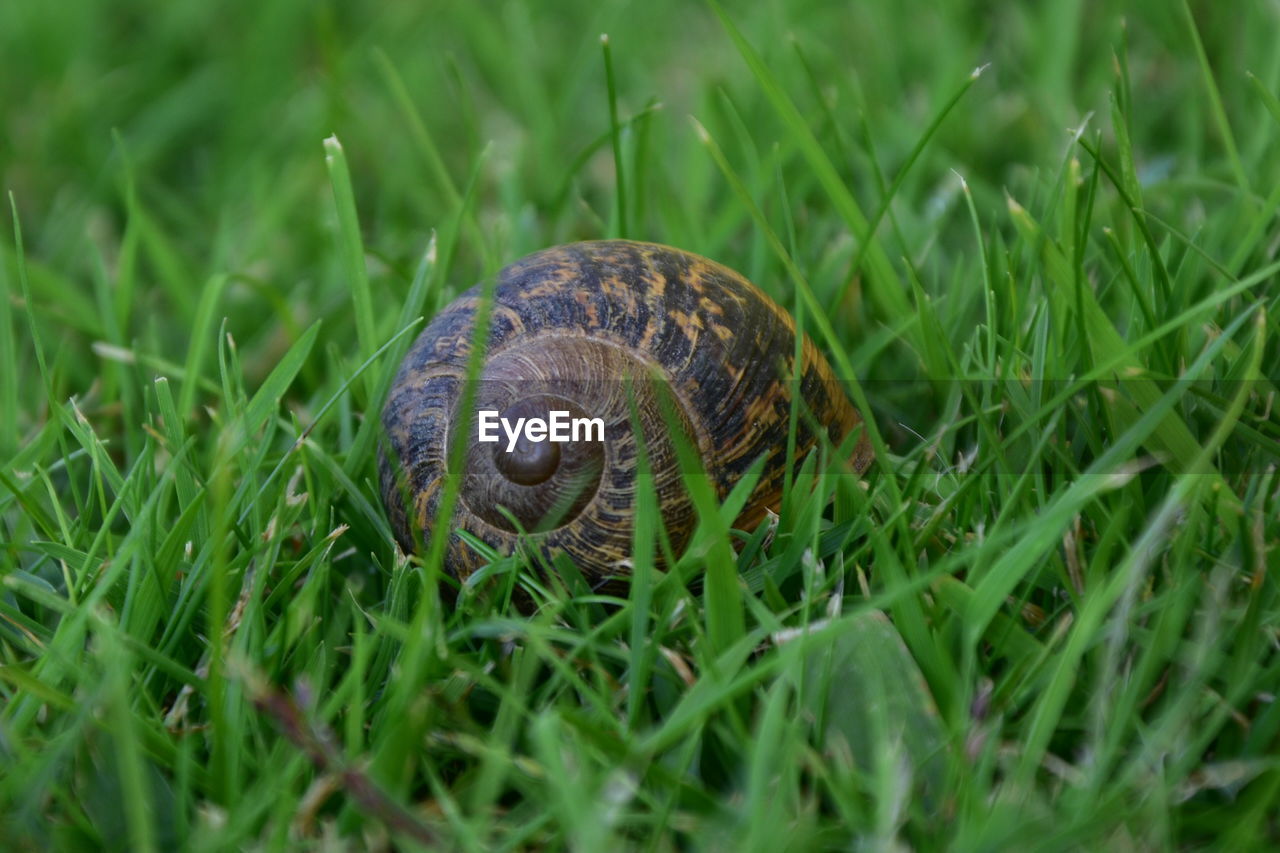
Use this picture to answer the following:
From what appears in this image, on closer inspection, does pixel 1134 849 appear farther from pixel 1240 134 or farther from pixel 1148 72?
pixel 1148 72

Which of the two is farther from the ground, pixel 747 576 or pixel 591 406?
pixel 591 406

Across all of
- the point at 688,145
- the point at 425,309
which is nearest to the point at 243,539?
the point at 425,309

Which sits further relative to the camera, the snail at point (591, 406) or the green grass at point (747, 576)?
the snail at point (591, 406)

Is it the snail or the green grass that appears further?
the snail
